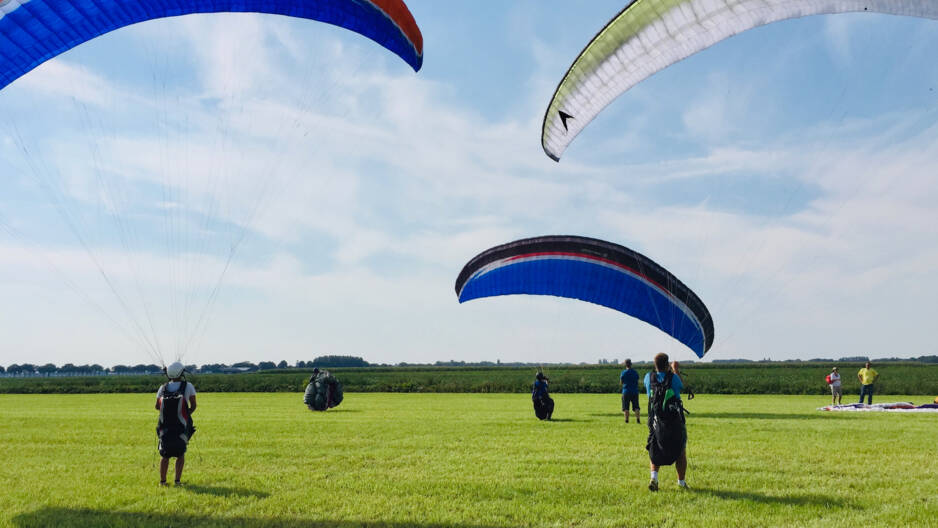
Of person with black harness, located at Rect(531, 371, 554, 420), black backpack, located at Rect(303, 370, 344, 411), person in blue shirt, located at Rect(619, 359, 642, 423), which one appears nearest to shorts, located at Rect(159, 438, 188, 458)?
person with black harness, located at Rect(531, 371, 554, 420)

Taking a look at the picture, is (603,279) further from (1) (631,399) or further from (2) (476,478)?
(2) (476,478)

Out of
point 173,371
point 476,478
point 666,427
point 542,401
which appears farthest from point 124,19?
point 542,401

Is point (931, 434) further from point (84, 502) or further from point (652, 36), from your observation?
point (84, 502)

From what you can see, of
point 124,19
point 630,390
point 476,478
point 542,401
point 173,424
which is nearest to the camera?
point 476,478

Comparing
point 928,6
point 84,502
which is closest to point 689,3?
point 928,6

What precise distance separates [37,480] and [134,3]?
6.39 m

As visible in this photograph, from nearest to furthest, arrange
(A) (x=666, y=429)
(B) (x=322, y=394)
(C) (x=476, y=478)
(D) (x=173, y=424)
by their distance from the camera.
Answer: (A) (x=666, y=429), (C) (x=476, y=478), (D) (x=173, y=424), (B) (x=322, y=394)

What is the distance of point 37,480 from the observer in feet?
29.7

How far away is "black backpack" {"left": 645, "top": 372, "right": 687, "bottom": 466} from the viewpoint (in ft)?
25.4

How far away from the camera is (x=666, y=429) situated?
25.6ft

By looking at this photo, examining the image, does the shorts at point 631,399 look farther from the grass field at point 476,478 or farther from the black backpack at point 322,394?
the black backpack at point 322,394

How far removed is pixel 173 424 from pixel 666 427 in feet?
19.9

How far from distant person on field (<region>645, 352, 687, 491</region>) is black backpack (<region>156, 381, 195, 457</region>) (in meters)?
5.66

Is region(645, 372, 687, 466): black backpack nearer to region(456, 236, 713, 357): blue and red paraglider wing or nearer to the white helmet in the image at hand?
the white helmet
